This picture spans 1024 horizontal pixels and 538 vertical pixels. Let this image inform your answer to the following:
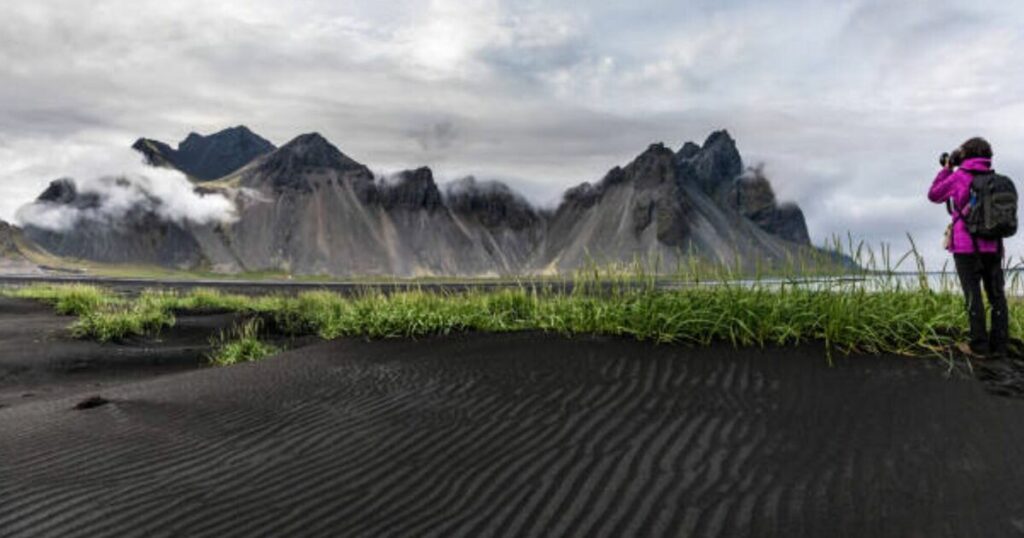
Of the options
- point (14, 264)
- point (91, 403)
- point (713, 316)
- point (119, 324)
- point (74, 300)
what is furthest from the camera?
point (14, 264)

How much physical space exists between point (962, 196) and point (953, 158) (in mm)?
609

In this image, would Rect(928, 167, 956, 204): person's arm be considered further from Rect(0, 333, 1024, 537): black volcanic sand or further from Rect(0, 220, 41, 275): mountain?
Rect(0, 220, 41, 275): mountain

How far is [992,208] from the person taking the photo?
8.28m

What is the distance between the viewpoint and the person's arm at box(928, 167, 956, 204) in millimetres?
8828

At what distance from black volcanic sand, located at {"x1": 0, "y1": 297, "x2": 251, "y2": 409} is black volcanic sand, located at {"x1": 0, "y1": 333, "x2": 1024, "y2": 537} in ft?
22.9

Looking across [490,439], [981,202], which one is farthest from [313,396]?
[981,202]

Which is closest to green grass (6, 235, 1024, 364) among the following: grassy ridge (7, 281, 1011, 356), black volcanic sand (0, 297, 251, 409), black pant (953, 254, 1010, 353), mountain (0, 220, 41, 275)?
grassy ridge (7, 281, 1011, 356)

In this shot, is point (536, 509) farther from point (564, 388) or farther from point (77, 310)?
point (77, 310)

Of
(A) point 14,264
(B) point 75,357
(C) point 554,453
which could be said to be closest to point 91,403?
(C) point 554,453

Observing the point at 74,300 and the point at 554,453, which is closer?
the point at 554,453

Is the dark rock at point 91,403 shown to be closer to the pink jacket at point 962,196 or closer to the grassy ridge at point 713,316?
the grassy ridge at point 713,316

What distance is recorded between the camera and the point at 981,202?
27.4ft

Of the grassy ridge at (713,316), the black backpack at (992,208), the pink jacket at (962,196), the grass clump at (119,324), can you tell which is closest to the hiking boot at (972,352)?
the grassy ridge at (713,316)

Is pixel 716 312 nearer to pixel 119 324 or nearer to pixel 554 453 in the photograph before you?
pixel 554 453
